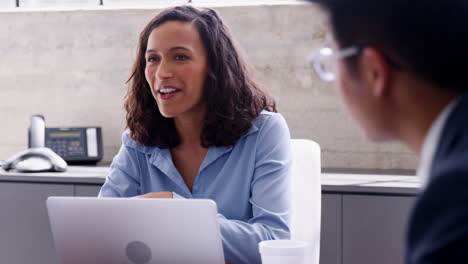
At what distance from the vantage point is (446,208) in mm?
617

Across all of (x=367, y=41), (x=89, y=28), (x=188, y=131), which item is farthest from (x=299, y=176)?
(x=89, y=28)

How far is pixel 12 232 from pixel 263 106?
1.39 m

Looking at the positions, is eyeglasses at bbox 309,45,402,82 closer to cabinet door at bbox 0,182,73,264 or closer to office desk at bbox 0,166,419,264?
office desk at bbox 0,166,419,264

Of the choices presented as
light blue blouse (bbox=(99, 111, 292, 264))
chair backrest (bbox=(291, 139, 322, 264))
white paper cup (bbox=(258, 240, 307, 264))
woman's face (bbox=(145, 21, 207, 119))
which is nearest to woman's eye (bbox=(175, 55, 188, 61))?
woman's face (bbox=(145, 21, 207, 119))

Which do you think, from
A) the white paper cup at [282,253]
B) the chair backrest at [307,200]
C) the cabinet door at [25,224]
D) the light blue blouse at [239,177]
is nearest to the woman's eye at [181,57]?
the light blue blouse at [239,177]

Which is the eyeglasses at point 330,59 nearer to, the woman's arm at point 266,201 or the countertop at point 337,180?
the woman's arm at point 266,201

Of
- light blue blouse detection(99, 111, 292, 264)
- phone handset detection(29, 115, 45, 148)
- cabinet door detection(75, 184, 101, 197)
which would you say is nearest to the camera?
light blue blouse detection(99, 111, 292, 264)

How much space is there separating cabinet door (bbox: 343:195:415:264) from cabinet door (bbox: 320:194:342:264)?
0.02m

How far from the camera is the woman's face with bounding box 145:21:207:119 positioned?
78.4 inches

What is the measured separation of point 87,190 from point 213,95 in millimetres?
944

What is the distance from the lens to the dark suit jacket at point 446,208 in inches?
23.6

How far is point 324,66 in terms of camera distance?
0.86m

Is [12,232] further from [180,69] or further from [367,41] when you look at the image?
[367,41]

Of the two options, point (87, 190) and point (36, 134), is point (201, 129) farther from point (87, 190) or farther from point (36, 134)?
point (36, 134)
